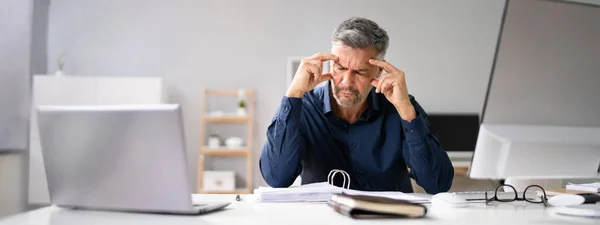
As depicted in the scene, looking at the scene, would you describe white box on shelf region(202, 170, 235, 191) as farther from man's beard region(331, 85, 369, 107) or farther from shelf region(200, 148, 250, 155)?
man's beard region(331, 85, 369, 107)

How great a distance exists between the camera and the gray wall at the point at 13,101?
3.13 metres

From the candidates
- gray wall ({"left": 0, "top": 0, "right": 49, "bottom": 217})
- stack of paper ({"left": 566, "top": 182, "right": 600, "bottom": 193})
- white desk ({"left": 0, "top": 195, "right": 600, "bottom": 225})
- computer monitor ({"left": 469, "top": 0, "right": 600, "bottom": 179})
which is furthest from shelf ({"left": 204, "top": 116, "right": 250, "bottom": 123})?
computer monitor ({"left": 469, "top": 0, "right": 600, "bottom": 179})

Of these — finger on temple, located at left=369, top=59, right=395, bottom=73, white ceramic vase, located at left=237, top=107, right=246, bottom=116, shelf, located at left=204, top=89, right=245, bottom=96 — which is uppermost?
finger on temple, located at left=369, top=59, right=395, bottom=73

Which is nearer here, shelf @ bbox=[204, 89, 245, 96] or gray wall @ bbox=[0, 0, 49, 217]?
gray wall @ bbox=[0, 0, 49, 217]

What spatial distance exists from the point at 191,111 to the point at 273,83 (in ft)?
2.68

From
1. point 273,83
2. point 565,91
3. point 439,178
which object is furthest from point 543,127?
point 273,83

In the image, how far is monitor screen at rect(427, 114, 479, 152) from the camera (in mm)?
4988

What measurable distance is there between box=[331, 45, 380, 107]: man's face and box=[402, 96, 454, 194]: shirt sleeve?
0.68 feet

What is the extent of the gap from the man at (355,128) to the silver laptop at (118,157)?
695mm

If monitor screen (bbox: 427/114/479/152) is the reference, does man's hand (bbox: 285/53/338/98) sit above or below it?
above

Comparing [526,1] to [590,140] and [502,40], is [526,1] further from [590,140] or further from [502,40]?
[590,140]

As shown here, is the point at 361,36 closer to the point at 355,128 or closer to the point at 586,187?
the point at 355,128

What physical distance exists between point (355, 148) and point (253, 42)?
3.52 metres

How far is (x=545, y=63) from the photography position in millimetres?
1232
